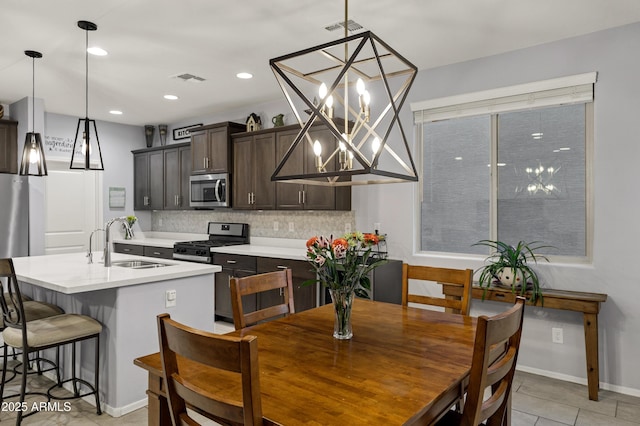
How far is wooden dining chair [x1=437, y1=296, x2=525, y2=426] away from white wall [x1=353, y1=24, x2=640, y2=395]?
2.12 meters

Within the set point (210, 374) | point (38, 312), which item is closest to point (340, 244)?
point (210, 374)

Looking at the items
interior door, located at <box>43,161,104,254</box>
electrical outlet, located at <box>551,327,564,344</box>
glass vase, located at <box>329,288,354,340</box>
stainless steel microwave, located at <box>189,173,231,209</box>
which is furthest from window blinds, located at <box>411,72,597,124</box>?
Answer: interior door, located at <box>43,161,104,254</box>

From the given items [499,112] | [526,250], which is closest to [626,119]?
[499,112]

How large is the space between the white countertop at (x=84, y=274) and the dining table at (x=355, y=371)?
3.90 feet

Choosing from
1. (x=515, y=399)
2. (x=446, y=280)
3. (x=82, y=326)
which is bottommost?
(x=515, y=399)

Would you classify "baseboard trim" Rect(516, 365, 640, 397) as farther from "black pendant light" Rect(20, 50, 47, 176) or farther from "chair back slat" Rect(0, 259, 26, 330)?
"black pendant light" Rect(20, 50, 47, 176)

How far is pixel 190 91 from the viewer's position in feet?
16.2

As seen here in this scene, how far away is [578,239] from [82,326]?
3.67 m

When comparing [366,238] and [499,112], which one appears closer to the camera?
[366,238]

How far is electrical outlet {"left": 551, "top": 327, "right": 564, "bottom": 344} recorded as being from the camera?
345 centimetres

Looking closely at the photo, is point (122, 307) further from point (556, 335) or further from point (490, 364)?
point (556, 335)

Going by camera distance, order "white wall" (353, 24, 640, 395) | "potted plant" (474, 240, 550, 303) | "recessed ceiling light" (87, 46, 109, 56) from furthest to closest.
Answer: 1. "recessed ceiling light" (87, 46, 109, 56)
2. "potted plant" (474, 240, 550, 303)
3. "white wall" (353, 24, 640, 395)

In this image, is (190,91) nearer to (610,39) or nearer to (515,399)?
(610,39)

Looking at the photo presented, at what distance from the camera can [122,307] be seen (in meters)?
2.78
